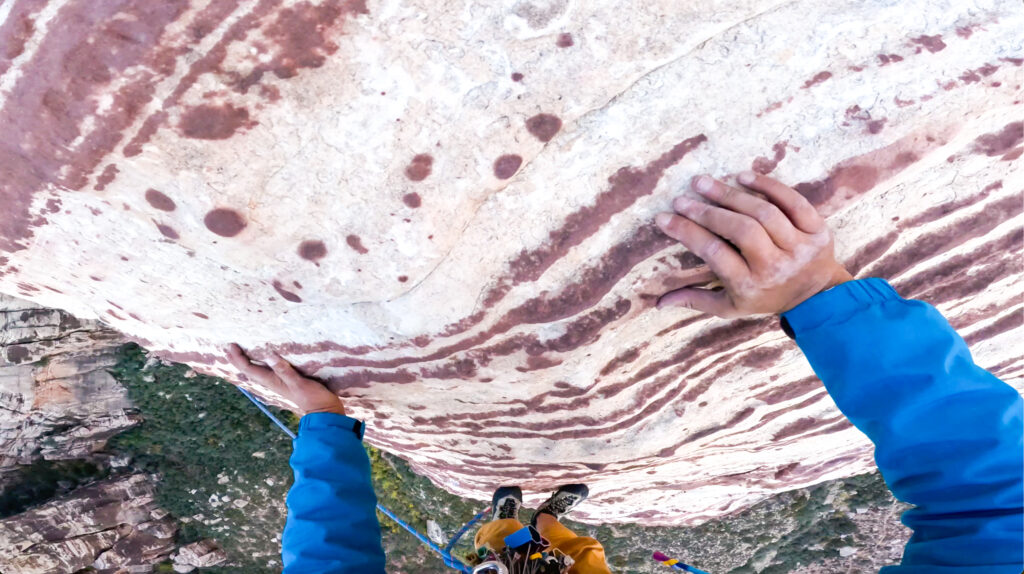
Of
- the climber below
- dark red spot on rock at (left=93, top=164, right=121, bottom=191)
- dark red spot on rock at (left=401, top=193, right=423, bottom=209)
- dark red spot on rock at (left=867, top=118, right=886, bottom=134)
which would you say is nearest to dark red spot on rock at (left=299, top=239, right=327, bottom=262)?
dark red spot on rock at (left=401, top=193, right=423, bottom=209)

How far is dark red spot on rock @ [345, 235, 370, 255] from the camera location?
0.93 metres

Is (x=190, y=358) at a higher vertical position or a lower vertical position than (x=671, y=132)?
higher

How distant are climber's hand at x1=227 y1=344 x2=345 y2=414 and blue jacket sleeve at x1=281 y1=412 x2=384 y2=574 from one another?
0.05 metres

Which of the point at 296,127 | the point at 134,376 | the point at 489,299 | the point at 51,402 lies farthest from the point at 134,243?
the point at 51,402

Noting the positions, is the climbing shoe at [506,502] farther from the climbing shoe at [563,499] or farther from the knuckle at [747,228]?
the knuckle at [747,228]

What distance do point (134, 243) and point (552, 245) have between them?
0.70 metres

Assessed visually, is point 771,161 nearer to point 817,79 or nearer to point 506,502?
point 817,79

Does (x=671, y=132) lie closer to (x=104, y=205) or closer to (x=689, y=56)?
(x=689, y=56)

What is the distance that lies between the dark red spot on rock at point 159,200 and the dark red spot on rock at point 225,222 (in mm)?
52

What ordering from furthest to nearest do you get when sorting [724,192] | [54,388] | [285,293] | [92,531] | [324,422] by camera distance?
1. [92,531]
2. [54,388]
3. [324,422]
4. [285,293]
5. [724,192]

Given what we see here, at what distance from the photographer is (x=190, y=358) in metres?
1.42

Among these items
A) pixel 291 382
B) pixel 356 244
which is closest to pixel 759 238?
pixel 356 244

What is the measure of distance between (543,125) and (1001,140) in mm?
637

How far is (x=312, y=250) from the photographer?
95 cm
